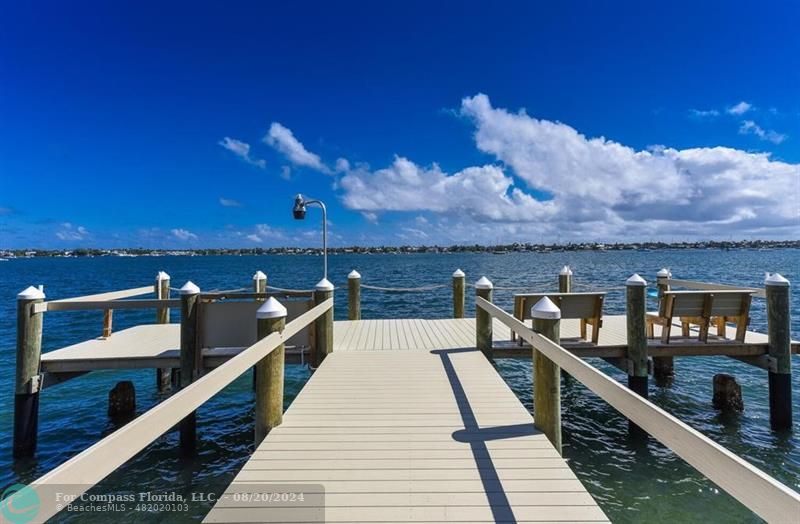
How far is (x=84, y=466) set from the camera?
5.75 feet

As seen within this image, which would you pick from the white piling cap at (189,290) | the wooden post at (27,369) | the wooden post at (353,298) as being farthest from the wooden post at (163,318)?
the wooden post at (353,298)

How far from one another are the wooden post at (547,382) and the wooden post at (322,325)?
343cm

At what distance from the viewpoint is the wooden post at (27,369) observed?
596cm

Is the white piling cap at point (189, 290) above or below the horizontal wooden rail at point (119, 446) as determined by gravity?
above

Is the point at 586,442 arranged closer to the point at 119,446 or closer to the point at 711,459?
the point at 711,459

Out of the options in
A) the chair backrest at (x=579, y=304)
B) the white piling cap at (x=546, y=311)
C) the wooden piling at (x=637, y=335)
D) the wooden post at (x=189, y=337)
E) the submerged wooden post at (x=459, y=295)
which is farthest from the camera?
the submerged wooden post at (x=459, y=295)

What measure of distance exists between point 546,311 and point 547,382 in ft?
2.20

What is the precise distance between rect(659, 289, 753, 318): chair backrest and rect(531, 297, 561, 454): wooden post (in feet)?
11.7

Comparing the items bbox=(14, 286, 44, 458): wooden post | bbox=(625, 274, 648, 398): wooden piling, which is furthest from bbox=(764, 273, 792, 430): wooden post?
bbox=(14, 286, 44, 458): wooden post

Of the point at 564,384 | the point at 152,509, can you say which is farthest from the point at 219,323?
the point at 564,384

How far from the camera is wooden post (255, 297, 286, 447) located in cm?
412

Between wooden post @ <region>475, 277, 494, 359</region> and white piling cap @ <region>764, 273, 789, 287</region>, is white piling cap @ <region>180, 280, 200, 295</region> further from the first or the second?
white piling cap @ <region>764, 273, 789, 287</region>

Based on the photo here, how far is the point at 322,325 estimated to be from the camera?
674 cm

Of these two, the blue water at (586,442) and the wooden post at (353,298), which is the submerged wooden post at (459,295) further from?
the wooden post at (353,298)
